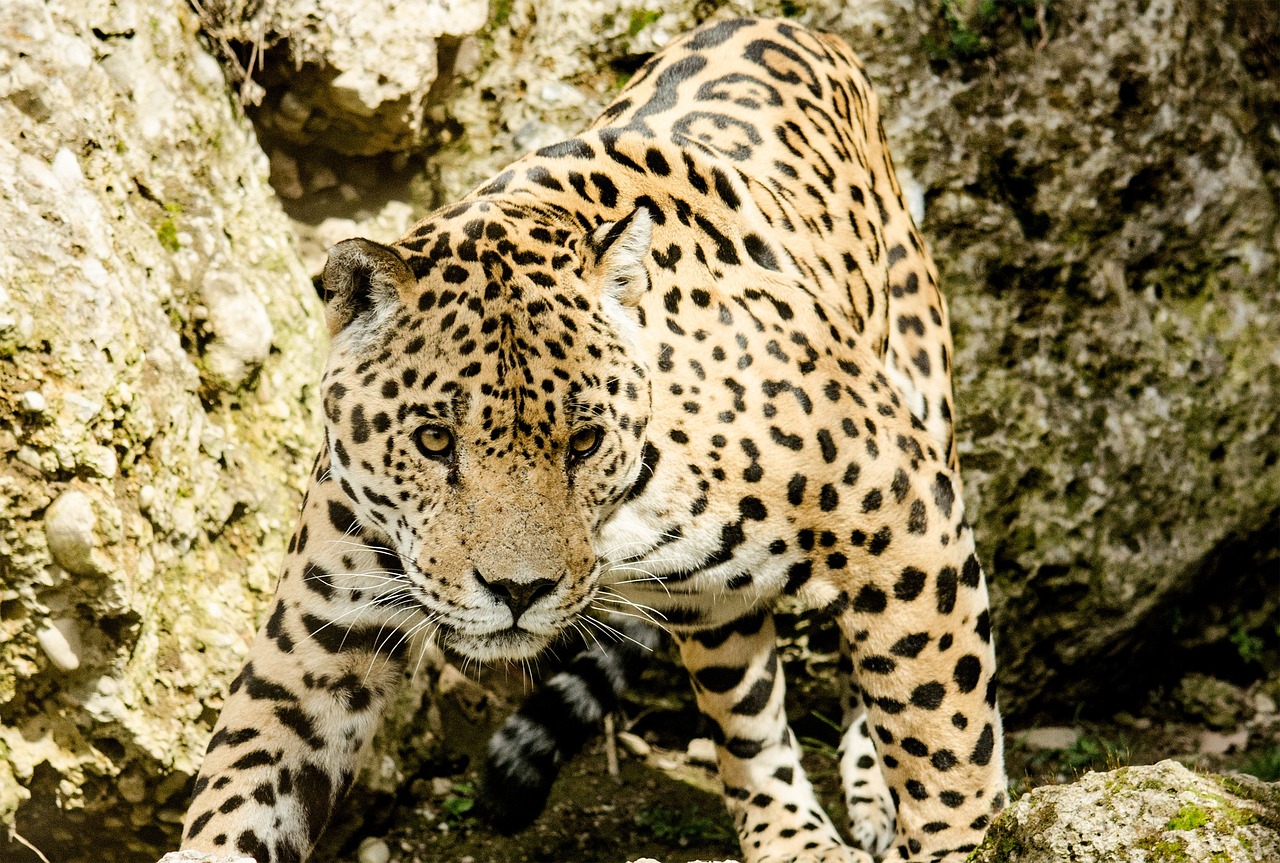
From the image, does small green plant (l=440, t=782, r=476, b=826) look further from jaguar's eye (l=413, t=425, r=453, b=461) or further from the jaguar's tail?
jaguar's eye (l=413, t=425, r=453, b=461)

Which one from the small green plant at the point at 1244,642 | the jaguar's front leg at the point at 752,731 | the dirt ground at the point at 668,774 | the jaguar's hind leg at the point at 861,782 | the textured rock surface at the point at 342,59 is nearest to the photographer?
the jaguar's front leg at the point at 752,731

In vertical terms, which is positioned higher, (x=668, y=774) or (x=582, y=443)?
(x=582, y=443)

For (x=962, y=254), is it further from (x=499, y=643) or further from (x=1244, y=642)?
(x=499, y=643)

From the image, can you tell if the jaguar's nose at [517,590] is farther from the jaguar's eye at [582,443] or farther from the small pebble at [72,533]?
the small pebble at [72,533]

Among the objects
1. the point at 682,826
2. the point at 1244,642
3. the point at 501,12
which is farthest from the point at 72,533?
the point at 1244,642

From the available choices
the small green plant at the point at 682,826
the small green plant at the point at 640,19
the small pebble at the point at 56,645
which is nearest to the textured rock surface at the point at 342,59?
the small green plant at the point at 640,19

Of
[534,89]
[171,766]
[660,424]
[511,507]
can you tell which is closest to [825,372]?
[660,424]

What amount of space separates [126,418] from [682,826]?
117 inches

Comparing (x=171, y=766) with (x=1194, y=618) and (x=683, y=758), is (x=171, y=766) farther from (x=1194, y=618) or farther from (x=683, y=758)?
(x=1194, y=618)

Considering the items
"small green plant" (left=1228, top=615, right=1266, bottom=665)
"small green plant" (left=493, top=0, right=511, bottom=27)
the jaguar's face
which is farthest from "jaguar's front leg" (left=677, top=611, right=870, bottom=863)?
"small green plant" (left=493, top=0, right=511, bottom=27)

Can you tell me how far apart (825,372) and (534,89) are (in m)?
3.42

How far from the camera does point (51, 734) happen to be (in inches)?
211

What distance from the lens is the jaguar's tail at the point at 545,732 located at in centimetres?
554

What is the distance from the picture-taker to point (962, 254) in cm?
750
